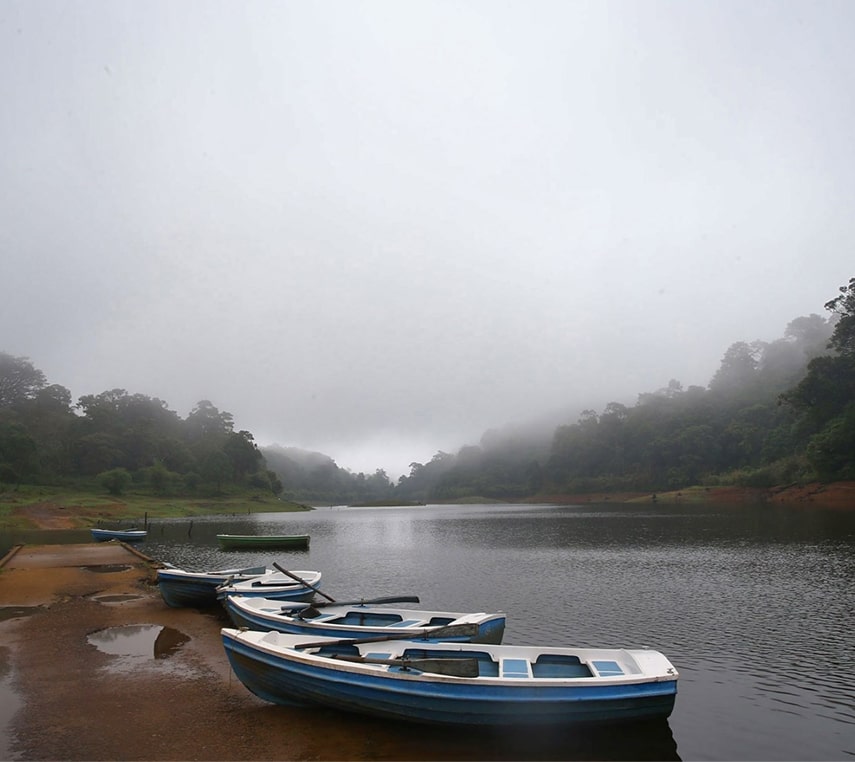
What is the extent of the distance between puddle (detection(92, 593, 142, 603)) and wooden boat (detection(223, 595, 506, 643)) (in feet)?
26.6

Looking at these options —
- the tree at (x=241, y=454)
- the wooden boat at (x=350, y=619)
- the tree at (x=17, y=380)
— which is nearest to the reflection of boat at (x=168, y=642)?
the wooden boat at (x=350, y=619)

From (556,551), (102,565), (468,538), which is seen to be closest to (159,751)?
(102,565)

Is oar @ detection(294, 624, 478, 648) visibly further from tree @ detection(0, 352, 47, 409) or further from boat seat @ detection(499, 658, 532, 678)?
tree @ detection(0, 352, 47, 409)

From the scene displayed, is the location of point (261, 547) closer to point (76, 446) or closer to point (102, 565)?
point (102, 565)

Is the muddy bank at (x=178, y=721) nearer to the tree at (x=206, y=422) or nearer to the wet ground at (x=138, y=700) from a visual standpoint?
the wet ground at (x=138, y=700)

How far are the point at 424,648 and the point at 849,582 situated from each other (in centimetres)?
2082

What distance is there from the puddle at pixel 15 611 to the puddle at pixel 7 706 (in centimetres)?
606

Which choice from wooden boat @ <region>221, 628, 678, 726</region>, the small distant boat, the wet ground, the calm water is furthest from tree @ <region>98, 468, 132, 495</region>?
wooden boat @ <region>221, 628, 678, 726</region>

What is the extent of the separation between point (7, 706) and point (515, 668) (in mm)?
10310

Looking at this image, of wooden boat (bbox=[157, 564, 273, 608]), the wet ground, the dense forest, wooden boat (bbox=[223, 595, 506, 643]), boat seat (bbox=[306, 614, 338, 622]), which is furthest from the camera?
the dense forest

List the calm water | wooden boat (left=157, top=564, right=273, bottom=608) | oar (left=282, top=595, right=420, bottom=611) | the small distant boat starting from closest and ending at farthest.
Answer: the calm water
oar (left=282, top=595, right=420, bottom=611)
wooden boat (left=157, top=564, right=273, bottom=608)
the small distant boat

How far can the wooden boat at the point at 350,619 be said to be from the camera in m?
13.8

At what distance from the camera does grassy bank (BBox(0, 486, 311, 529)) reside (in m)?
70.1

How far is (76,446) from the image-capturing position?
11494cm
